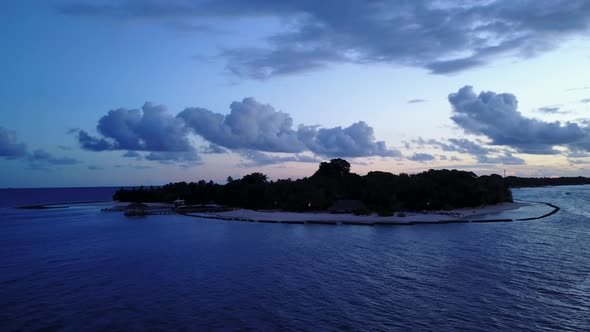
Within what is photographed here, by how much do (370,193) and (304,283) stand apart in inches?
2830

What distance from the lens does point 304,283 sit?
32406 millimetres

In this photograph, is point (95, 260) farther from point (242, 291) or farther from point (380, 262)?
point (380, 262)

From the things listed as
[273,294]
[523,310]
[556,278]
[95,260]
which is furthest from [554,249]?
[95,260]

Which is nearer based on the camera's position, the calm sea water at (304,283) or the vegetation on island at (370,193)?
the calm sea water at (304,283)

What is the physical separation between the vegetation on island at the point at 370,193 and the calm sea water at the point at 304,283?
39810 mm

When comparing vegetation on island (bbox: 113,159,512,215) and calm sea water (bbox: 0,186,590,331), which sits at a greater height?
vegetation on island (bbox: 113,159,512,215)

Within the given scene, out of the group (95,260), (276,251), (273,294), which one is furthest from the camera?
(276,251)

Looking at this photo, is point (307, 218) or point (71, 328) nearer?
point (71, 328)

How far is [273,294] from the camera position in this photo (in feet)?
96.5

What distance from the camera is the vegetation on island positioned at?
99.8m

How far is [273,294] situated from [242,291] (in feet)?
8.48

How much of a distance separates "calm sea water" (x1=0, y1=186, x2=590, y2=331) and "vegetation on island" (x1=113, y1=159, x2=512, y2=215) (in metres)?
39.8

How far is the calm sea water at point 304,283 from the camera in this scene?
2402cm

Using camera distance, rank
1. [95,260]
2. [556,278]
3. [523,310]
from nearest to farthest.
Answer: [523,310], [556,278], [95,260]
